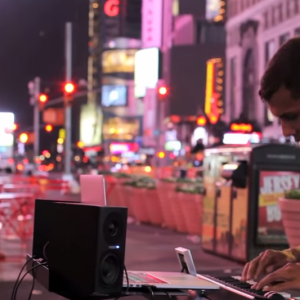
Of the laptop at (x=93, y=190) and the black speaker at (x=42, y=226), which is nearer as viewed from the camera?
the laptop at (x=93, y=190)

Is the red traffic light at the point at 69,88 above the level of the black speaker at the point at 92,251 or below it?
above

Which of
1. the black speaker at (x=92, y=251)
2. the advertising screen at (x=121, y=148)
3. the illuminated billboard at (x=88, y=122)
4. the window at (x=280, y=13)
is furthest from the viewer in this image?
the advertising screen at (x=121, y=148)

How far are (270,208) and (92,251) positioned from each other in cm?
706

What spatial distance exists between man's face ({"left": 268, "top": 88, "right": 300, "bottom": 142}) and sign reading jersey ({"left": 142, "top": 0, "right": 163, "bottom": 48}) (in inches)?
1355

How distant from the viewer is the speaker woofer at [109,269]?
2.54 m

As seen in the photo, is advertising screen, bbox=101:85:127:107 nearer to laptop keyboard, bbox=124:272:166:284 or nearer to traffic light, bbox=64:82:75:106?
traffic light, bbox=64:82:75:106

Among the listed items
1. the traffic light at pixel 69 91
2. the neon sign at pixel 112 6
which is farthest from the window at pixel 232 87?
the neon sign at pixel 112 6

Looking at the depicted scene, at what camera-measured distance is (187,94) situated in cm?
6156

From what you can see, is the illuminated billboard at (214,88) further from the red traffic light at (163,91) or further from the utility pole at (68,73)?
the red traffic light at (163,91)

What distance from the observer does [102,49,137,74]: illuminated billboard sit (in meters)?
91.4

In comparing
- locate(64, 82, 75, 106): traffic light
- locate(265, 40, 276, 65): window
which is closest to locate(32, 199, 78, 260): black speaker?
locate(64, 82, 75, 106): traffic light

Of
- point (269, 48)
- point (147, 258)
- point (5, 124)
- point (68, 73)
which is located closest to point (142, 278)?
point (147, 258)

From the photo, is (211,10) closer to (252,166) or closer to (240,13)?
(240,13)

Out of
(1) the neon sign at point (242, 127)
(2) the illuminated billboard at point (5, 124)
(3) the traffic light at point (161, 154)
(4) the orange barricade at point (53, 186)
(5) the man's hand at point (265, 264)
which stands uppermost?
(1) the neon sign at point (242, 127)
